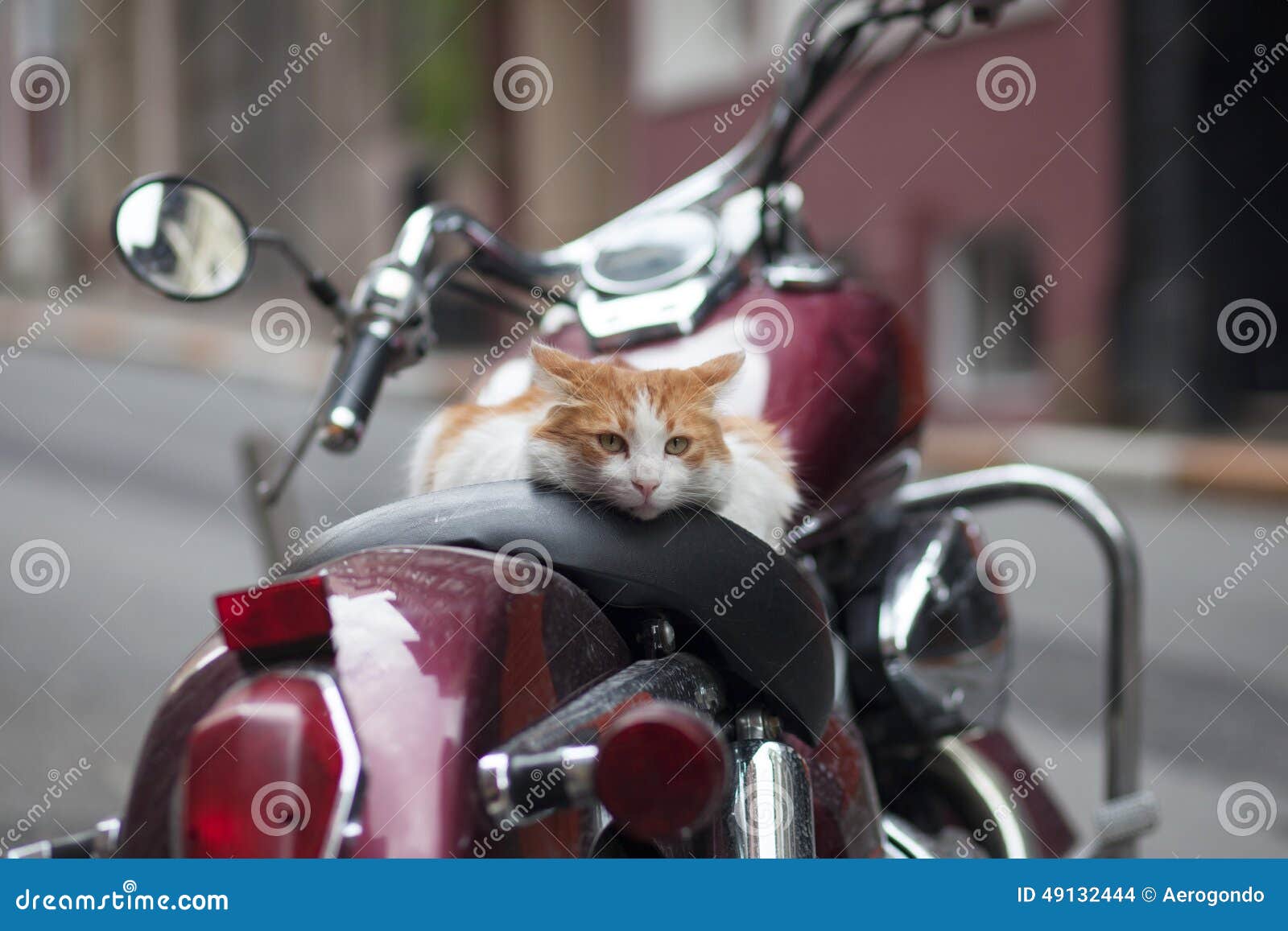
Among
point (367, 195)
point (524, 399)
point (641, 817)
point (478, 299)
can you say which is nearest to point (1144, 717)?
point (478, 299)

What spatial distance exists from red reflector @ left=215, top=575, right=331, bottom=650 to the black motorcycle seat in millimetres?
123

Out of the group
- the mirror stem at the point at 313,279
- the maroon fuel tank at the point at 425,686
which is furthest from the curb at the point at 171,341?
the maroon fuel tank at the point at 425,686

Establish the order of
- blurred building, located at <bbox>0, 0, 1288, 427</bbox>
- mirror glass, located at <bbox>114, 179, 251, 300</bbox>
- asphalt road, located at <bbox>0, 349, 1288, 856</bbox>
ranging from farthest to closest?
1. blurred building, located at <bbox>0, 0, 1288, 427</bbox>
2. asphalt road, located at <bbox>0, 349, 1288, 856</bbox>
3. mirror glass, located at <bbox>114, 179, 251, 300</bbox>

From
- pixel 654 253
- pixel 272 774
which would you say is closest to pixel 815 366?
pixel 654 253

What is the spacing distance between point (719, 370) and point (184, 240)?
0.87 meters

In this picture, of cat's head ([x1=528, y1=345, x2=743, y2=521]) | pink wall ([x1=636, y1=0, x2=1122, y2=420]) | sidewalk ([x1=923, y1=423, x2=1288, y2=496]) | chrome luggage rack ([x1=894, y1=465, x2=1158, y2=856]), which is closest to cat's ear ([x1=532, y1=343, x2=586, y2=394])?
cat's head ([x1=528, y1=345, x2=743, y2=521])

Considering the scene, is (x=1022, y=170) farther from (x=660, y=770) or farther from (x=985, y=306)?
(x=660, y=770)

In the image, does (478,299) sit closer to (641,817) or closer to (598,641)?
(598,641)

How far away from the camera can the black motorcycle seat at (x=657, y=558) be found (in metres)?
1.23

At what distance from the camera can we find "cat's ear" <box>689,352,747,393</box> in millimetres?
1333

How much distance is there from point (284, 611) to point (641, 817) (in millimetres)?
326

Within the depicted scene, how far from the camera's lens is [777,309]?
6.42 feet

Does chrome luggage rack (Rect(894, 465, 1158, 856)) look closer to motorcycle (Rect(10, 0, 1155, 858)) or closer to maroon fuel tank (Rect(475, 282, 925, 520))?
motorcycle (Rect(10, 0, 1155, 858))

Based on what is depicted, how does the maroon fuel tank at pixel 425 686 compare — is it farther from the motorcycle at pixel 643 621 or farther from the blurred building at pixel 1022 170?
the blurred building at pixel 1022 170
